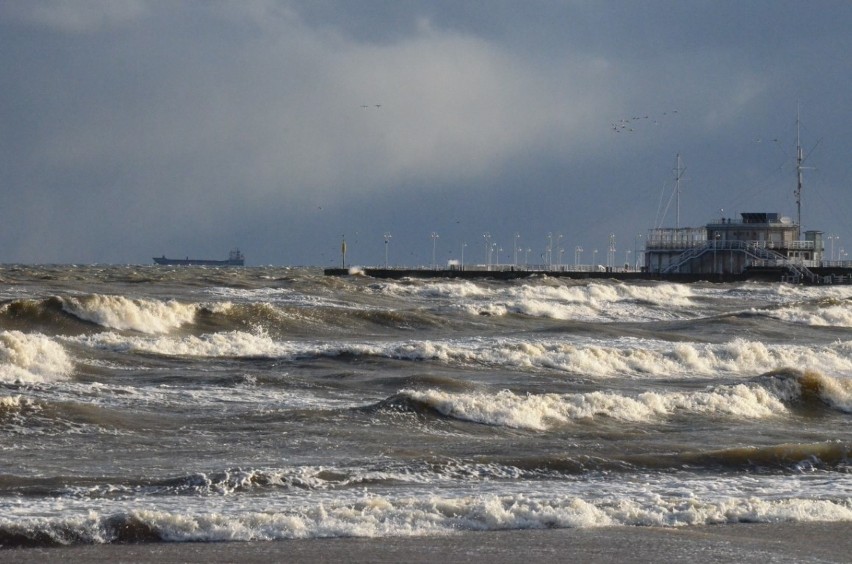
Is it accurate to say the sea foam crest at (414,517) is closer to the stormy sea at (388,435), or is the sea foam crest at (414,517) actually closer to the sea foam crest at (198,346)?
the stormy sea at (388,435)

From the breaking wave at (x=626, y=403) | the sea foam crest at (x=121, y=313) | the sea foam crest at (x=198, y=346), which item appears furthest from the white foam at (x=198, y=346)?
the breaking wave at (x=626, y=403)

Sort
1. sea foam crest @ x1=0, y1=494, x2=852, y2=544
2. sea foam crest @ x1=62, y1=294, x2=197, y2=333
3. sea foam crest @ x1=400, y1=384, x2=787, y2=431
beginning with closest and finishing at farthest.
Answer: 1. sea foam crest @ x1=0, y1=494, x2=852, y2=544
2. sea foam crest @ x1=400, y1=384, x2=787, y2=431
3. sea foam crest @ x1=62, y1=294, x2=197, y2=333

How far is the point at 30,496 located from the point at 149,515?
1.81 metres

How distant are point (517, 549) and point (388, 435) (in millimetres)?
6884

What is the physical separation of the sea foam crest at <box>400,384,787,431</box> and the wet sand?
7.60 m

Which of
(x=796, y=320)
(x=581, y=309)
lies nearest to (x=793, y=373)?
(x=796, y=320)

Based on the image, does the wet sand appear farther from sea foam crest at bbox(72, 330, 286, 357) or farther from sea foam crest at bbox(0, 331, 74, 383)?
sea foam crest at bbox(72, 330, 286, 357)

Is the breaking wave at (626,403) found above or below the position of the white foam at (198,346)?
below

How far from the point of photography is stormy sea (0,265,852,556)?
12891 mm

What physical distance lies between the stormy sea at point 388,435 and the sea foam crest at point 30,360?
0.16ft

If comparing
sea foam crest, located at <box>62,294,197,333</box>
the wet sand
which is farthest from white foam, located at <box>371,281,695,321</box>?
the wet sand

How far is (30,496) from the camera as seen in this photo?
13219 mm

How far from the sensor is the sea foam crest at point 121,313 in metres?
39.6

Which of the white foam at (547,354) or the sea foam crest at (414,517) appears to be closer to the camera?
the sea foam crest at (414,517)
